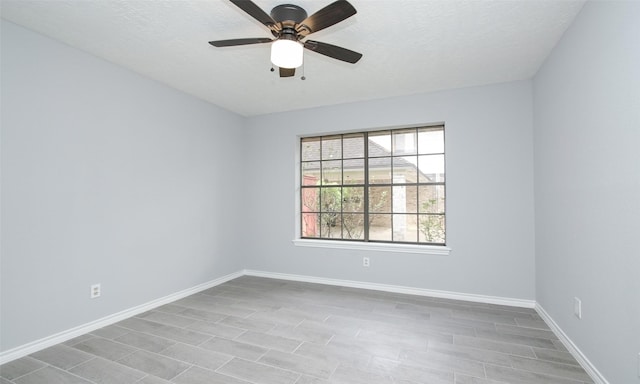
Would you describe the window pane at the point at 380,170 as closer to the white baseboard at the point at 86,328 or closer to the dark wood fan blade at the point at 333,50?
the dark wood fan blade at the point at 333,50

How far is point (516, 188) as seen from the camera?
3.41m

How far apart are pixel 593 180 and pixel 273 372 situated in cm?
260

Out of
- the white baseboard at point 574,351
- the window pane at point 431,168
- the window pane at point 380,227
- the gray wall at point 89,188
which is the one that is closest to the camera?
the white baseboard at point 574,351

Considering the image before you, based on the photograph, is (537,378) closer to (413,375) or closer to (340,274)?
→ (413,375)

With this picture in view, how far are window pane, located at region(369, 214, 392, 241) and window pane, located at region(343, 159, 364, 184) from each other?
0.57 meters

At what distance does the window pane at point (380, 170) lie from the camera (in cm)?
421

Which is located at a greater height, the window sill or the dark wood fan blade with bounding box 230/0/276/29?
the dark wood fan blade with bounding box 230/0/276/29

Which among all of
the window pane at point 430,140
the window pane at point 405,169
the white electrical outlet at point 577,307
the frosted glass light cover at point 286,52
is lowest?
the white electrical outlet at point 577,307

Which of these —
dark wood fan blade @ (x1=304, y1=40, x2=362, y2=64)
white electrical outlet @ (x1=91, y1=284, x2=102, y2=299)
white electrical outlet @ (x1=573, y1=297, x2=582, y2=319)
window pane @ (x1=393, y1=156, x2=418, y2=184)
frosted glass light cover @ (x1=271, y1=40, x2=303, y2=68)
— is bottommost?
white electrical outlet @ (x1=91, y1=284, x2=102, y2=299)

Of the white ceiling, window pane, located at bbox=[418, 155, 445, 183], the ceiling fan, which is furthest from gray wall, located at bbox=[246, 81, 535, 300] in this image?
the ceiling fan

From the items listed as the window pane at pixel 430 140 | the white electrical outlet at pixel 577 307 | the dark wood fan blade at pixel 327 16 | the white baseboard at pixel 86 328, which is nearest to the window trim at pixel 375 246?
the window pane at pixel 430 140

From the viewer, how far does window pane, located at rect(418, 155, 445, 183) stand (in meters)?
3.91

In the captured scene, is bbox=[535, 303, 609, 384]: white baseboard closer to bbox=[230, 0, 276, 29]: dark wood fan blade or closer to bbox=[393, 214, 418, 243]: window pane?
bbox=[393, 214, 418, 243]: window pane

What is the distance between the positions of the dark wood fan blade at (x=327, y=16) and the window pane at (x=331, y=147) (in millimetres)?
2538
